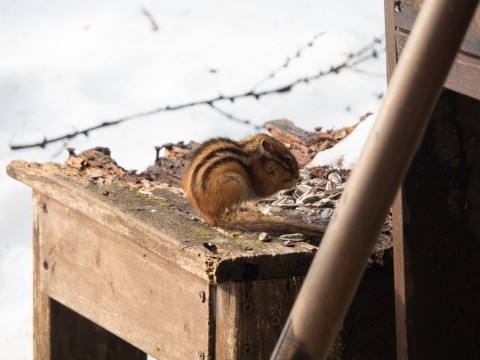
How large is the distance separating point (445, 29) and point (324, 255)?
37 cm

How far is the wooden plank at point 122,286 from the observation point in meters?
2.77

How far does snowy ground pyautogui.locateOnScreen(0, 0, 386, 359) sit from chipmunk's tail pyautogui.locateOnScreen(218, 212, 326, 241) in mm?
2153

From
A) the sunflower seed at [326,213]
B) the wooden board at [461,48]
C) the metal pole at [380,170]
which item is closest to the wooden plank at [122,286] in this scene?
the sunflower seed at [326,213]

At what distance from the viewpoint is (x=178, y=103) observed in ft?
19.1

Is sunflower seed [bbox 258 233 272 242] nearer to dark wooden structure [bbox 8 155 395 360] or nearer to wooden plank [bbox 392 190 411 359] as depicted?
dark wooden structure [bbox 8 155 395 360]

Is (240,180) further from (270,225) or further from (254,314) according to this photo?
(254,314)

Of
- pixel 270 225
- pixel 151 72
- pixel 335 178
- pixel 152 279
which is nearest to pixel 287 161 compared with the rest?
→ pixel 335 178

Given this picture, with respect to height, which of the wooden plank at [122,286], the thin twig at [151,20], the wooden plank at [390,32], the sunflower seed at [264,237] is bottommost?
the thin twig at [151,20]

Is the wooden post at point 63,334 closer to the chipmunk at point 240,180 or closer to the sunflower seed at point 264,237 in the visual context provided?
the chipmunk at point 240,180

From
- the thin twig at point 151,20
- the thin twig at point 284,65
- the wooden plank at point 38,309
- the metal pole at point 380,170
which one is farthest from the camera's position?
the thin twig at point 151,20

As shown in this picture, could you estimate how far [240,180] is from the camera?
10.7 feet

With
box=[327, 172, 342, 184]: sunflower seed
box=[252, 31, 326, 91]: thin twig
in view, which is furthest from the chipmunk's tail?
box=[252, 31, 326, 91]: thin twig

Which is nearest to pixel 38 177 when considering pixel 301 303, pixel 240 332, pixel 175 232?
pixel 175 232

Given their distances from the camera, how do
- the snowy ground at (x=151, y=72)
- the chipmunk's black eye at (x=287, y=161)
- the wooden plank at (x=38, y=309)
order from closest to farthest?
1. the chipmunk's black eye at (x=287, y=161)
2. the wooden plank at (x=38, y=309)
3. the snowy ground at (x=151, y=72)
